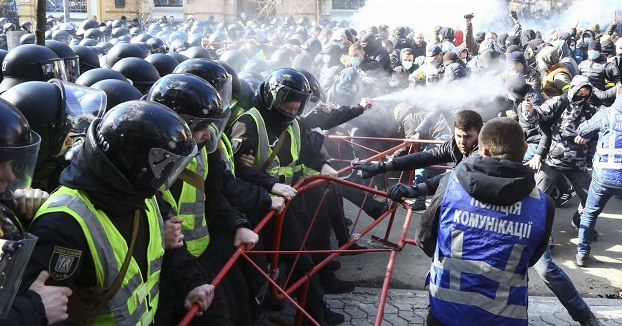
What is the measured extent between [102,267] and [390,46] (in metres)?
10.5

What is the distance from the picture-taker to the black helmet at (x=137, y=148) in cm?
240

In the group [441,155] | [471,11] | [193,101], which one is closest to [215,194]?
[193,101]

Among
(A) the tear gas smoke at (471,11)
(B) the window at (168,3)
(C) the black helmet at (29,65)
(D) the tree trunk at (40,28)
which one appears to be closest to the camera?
(C) the black helmet at (29,65)

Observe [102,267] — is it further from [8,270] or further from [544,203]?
[544,203]

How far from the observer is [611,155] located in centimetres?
575

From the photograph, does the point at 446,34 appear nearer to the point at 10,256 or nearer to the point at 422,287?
the point at 422,287

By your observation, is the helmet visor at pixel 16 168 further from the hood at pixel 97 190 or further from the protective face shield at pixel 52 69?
the protective face shield at pixel 52 69

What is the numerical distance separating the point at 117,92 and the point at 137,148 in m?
2.20

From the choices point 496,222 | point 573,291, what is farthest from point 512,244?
point 573,291

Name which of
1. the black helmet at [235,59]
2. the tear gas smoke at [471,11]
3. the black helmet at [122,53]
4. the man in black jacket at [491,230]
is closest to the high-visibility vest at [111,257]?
the man in black jacket at [491,230]

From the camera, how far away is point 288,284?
4.25 m

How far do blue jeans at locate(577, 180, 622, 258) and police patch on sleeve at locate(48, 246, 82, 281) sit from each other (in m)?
5.03

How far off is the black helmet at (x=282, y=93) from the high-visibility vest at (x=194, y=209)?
1.23 m

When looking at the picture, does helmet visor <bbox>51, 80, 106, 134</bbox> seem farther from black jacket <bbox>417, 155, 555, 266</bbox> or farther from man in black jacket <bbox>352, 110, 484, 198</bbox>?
black jacket <bbox>417, 155, 555, 266</bbox>
